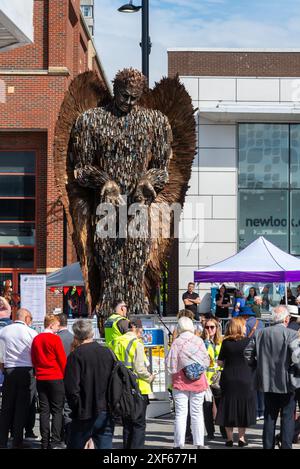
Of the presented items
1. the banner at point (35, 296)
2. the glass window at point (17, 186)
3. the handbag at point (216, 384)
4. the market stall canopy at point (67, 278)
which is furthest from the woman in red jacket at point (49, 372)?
the glass window at point (17, 186)

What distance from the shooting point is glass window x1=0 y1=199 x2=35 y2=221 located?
3534cm

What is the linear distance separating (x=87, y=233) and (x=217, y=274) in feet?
15.7

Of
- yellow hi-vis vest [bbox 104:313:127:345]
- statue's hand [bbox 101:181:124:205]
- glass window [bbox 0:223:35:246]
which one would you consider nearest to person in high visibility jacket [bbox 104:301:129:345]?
yellow hi-vis vest [bbox 104:313:127:345]

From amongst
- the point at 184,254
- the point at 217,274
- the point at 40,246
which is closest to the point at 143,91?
the point at 217,274

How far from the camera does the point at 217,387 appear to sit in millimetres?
13016

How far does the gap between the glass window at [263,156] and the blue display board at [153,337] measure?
1530cm

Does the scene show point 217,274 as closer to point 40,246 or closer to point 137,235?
point 137,235

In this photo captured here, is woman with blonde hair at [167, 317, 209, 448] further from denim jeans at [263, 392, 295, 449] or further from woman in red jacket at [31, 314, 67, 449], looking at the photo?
woman in red jacket at [31, 314, 67, 449]

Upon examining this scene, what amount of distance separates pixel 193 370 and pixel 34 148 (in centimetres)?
2498

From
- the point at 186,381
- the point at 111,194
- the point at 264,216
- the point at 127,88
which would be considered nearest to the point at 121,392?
the point at 186,381

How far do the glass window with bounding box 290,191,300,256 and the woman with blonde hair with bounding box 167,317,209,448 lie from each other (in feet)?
→ 60.9

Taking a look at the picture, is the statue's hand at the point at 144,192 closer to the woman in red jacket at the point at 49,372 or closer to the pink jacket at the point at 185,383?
the woman in red jacket at the point at 49,372
